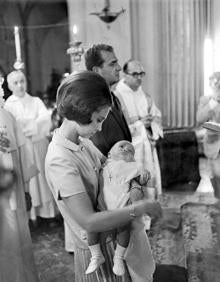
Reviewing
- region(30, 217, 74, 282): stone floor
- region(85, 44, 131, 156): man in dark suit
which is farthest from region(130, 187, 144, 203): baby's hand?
region(30, 217, 74, 282): stone floor

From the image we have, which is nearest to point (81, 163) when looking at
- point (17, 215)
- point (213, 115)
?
point (17, 215)

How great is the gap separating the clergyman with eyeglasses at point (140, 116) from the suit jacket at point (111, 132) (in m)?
0.88

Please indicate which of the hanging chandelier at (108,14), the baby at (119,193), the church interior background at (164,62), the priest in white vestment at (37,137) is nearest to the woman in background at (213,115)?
the church interior background at (164,62)

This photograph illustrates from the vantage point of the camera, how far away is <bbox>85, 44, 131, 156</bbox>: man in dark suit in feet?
5.45

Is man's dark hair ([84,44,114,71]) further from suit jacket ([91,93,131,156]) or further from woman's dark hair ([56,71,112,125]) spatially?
woman's dark hair ([56,71,112,125])

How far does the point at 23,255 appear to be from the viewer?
6.22ft

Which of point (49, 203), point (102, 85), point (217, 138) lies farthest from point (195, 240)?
point (102, 85)

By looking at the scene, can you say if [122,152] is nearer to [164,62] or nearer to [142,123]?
[142,123]

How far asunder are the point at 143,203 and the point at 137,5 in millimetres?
2405

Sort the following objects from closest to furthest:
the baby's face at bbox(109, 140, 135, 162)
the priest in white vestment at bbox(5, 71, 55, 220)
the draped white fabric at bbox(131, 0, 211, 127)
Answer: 1. the baby's face at bbox(109, 140, 135, 162)
2. the priest in white vestment at bbox(5, 71, 55, 220)
3. the draped white fabric at bbox(131, 0, 211, 127)

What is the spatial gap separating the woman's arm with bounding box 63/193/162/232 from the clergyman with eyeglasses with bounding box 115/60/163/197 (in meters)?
1.84

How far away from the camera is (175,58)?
123 inches

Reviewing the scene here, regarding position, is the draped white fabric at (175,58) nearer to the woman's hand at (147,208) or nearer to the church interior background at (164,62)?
the church interior background at (164,62)

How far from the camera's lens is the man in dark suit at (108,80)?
65.4 inches
